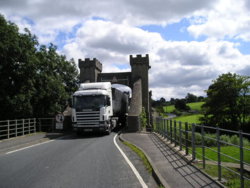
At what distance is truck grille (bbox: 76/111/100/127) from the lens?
1989 cm

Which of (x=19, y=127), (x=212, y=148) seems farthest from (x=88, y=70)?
(x=212, y=148)

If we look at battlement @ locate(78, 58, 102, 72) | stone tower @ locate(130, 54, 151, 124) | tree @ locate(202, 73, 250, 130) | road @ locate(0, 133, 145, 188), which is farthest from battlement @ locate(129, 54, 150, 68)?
road @ locate(0, 133, 145, 188)

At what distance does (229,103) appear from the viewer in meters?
49.2

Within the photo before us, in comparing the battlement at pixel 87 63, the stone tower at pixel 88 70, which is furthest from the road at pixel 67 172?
the battlement at pixel 87 63

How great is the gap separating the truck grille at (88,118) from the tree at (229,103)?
33.0 metres

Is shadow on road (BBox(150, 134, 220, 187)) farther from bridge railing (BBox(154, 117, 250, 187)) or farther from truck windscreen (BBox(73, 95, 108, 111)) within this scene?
truck windscreen (BBox(73, 95, 108, 111))

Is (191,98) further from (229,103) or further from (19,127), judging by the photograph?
(19,127)

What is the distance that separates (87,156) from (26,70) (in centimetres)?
1605

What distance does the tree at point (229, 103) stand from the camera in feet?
159

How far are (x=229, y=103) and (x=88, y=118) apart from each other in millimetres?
35528

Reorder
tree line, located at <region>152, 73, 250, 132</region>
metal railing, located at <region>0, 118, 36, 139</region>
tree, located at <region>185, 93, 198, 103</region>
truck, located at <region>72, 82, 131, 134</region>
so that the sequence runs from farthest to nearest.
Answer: tree, located at <region>185, 93, 198, 103</region> → tree line, located at <region>152, 73, 250, 132</region> → metal railing, located at <region>0, 118, 36, 139</region> → truck, located at <region>72, 82, 131, 134</region>

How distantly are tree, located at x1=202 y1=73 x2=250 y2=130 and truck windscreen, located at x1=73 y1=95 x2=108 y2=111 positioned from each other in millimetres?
32770

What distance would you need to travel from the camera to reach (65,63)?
135ft

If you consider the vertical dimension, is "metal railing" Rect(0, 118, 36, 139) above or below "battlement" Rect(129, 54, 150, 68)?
below
